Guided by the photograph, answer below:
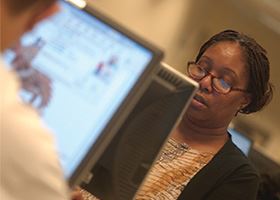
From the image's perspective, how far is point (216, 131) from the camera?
1.75 m

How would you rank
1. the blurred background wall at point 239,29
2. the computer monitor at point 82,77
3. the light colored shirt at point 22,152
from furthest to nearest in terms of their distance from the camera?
the blurred background wall at point 239,29
the computer monitor at point 82,77
the light colored shirt at point 22,152

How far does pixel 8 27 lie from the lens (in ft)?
2.56

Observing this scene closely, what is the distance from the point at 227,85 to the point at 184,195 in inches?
15.5

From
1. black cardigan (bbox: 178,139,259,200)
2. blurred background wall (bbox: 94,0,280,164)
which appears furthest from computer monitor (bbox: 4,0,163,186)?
blurred background wall (bbox: 94,0,280,164)

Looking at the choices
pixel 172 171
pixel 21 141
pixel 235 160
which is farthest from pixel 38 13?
pixel 235 160

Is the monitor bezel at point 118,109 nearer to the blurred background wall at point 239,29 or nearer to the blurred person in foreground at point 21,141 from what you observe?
the blurred person in foreground at point 21,141

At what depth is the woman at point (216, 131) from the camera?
1568 millimetres

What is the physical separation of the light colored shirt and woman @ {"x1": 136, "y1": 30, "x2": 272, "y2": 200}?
2.48ft

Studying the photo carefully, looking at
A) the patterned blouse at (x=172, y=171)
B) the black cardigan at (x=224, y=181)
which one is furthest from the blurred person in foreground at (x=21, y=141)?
Answer: the black cardigan at (x=224, y=181)

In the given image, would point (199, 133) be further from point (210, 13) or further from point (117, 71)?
point (210, 13)

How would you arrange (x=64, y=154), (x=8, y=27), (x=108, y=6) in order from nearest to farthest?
(x=8, y=27) → (x=64, y=154) → (x=108, y=6)

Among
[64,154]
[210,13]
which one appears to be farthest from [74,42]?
[210,13]

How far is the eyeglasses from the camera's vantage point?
5.53 feet

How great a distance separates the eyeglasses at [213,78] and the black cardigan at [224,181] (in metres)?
0.22
